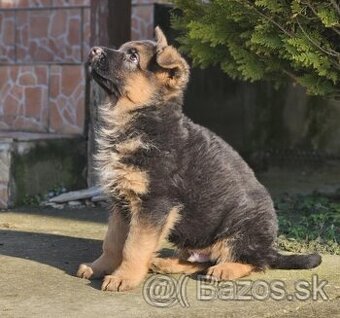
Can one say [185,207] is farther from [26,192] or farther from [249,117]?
[249,117]

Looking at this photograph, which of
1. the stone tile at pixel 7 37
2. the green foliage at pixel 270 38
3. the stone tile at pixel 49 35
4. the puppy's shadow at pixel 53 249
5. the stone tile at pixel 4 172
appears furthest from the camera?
the stone tile at pixel 7 37

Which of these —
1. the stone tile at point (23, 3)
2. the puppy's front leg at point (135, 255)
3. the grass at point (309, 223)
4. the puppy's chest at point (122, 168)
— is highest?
the stone tile at point (23, 3)

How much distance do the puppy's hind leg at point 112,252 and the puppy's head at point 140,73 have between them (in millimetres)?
835

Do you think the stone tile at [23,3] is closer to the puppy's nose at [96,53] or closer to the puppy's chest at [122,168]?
the puppy's nose at [96,53]

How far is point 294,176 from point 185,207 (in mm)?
6033

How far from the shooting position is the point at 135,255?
5016 mm

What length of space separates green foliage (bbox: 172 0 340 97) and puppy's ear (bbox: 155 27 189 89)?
5.53ft

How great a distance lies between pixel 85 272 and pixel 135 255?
20.2 inches

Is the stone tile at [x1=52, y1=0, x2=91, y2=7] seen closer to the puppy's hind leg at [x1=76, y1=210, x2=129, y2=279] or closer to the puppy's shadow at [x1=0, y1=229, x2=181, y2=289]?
the puppy's shadow at [x1=0, y1=229, x2=181, y2=289]

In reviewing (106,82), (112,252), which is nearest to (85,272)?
(112,252)

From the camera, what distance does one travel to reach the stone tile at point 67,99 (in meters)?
9.48

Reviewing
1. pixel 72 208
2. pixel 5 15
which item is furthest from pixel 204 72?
pixel 5 15

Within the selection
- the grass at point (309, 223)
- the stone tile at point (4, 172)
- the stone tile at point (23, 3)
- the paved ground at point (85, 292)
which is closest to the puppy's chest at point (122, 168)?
the paved ground at point (85, 292)

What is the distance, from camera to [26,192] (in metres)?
8.78
